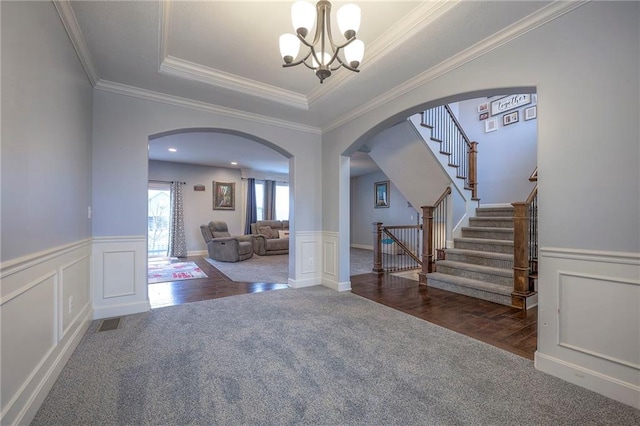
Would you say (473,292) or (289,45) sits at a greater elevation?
(289,45)

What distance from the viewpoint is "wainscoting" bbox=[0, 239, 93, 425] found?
1.29 m

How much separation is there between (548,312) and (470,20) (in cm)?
224

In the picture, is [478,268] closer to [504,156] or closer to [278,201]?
[504,156]

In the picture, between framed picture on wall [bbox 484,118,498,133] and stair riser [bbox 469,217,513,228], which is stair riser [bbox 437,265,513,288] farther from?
framed picture on wall [bbox 484,118,498,133]

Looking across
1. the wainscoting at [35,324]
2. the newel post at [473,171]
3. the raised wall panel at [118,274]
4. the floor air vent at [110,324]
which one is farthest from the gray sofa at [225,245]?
the newel post at [473,171]

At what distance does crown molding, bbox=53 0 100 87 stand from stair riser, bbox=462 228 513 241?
5.51m

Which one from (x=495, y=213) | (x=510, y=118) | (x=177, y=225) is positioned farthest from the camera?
(x=177, y=225)

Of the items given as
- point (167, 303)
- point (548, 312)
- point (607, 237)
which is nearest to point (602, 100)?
point (607, 237)

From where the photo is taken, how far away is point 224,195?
856cm

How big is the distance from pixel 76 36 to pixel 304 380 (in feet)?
10.5

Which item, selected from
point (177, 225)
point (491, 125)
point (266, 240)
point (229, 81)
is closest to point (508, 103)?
point (491, 125)

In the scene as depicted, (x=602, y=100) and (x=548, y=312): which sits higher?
(x=602, y=100)

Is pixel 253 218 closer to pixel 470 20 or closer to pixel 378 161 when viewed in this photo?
pixel 378 161

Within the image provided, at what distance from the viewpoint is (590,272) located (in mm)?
1741
